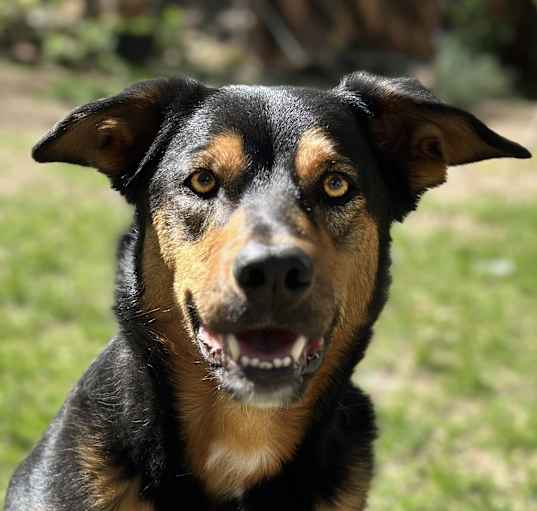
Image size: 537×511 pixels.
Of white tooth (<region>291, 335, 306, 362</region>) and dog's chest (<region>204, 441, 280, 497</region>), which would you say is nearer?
white tooth (<region>291, 335, 306, 362</region>)

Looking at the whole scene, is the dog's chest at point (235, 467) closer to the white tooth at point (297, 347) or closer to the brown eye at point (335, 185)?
the white tooth at point (297, 347)

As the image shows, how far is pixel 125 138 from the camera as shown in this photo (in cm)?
349

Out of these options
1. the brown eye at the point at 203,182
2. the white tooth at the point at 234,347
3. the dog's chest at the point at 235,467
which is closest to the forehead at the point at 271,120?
the brown eye at the point at 203,182

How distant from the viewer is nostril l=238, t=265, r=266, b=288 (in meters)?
2.71

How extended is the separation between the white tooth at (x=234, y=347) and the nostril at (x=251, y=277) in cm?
A: 27

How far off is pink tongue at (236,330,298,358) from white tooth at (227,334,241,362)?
0.01m

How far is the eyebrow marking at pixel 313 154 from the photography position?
10.5ft

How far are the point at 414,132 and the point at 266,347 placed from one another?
1.20 meters

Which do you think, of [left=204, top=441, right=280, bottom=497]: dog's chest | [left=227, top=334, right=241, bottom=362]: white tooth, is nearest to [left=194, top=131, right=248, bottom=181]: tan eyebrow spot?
[left=227, top=334, right=241, bottom=362]: white tooth

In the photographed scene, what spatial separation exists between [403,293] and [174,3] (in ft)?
40.6

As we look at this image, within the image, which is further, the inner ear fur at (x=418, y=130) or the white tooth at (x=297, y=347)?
the inner ear fur at (x=418, y=130)

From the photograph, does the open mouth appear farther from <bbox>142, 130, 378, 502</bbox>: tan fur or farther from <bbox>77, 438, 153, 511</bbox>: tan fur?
<bbox>77, 438, 153, 511</bbox>: tan fur

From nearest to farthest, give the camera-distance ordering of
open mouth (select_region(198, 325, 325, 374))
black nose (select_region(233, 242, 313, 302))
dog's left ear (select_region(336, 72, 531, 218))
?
1. black nose (select_region(233, 242, 313, 302))
2. open mouth (select_region(198, 325, 325, 374))
3. dog's left ear (select_region(336, 72, 531, 218))

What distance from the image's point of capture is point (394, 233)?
28.1 feet
